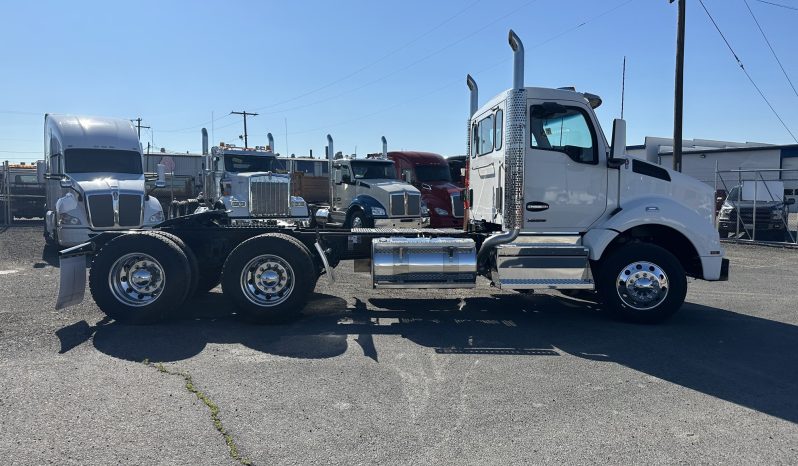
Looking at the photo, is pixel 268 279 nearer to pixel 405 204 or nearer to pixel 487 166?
pixel 487 166

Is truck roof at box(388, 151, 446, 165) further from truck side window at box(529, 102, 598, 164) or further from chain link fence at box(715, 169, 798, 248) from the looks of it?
truck side window at box(529, 102, 598, 164)

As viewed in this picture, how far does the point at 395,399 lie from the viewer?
4660 mm

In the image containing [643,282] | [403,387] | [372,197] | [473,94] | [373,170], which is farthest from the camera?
[373,170]

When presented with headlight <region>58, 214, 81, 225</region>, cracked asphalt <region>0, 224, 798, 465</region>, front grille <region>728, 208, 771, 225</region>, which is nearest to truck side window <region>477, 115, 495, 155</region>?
cracked asphalt <region>0, 224, 798, 465</region>

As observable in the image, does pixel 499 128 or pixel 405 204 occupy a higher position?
pixel 499 128

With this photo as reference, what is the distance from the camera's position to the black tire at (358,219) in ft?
54.7

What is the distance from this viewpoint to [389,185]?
55.4ft

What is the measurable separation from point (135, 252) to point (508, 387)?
4786 millimetres

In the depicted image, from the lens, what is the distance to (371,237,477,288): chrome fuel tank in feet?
24.2

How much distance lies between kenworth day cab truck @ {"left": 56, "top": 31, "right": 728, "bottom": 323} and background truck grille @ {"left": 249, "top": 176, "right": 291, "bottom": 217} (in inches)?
311

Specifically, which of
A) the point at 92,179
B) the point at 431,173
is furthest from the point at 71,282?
the point at 431,173

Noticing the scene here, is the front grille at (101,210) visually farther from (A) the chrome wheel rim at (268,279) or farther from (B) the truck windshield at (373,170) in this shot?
(A) the chrome wheel rim at (268,279)

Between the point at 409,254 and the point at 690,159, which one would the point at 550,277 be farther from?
the point at 690,159

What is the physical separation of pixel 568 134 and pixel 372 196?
9.98 metres
